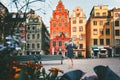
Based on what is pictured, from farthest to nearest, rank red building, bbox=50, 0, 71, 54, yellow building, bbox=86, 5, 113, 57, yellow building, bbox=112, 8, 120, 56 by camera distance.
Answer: red building, bbox=50, 0, 71, 54
yellow building, bbox=86, 5, 113, 57
yellow building, bbox=112, 8, 120, 56

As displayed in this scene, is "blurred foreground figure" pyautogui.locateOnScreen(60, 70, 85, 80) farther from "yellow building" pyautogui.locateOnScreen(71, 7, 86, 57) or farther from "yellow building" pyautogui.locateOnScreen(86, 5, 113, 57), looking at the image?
"yellow building" pyautogui.locateOnScreen(71, 7, 86, 57)

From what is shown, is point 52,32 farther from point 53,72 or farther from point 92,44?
point 53,72

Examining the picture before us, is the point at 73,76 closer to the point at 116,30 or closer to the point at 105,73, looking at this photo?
the point at 105,73

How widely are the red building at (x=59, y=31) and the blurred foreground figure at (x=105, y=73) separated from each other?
7176 centimetres

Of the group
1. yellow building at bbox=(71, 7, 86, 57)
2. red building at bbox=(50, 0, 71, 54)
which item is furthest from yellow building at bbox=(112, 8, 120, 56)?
red building at bbox=(50, 0, 71, 54)

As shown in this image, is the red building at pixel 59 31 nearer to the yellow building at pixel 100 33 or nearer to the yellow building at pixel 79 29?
the yellow building at pixel 79 29

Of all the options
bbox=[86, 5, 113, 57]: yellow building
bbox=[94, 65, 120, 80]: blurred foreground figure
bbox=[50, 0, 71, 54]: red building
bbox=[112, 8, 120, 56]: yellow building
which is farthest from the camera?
bbox=[50, 0, 71, 54]: red building

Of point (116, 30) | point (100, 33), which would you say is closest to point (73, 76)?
point (116, 30)

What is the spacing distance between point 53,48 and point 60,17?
7.30 meters

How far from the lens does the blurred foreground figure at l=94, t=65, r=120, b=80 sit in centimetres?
133

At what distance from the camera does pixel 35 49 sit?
7538 cm

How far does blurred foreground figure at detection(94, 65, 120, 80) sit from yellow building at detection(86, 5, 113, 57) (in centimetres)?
6954

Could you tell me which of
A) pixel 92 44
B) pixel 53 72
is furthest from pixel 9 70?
pixel 92 44

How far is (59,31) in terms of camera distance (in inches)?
2936
